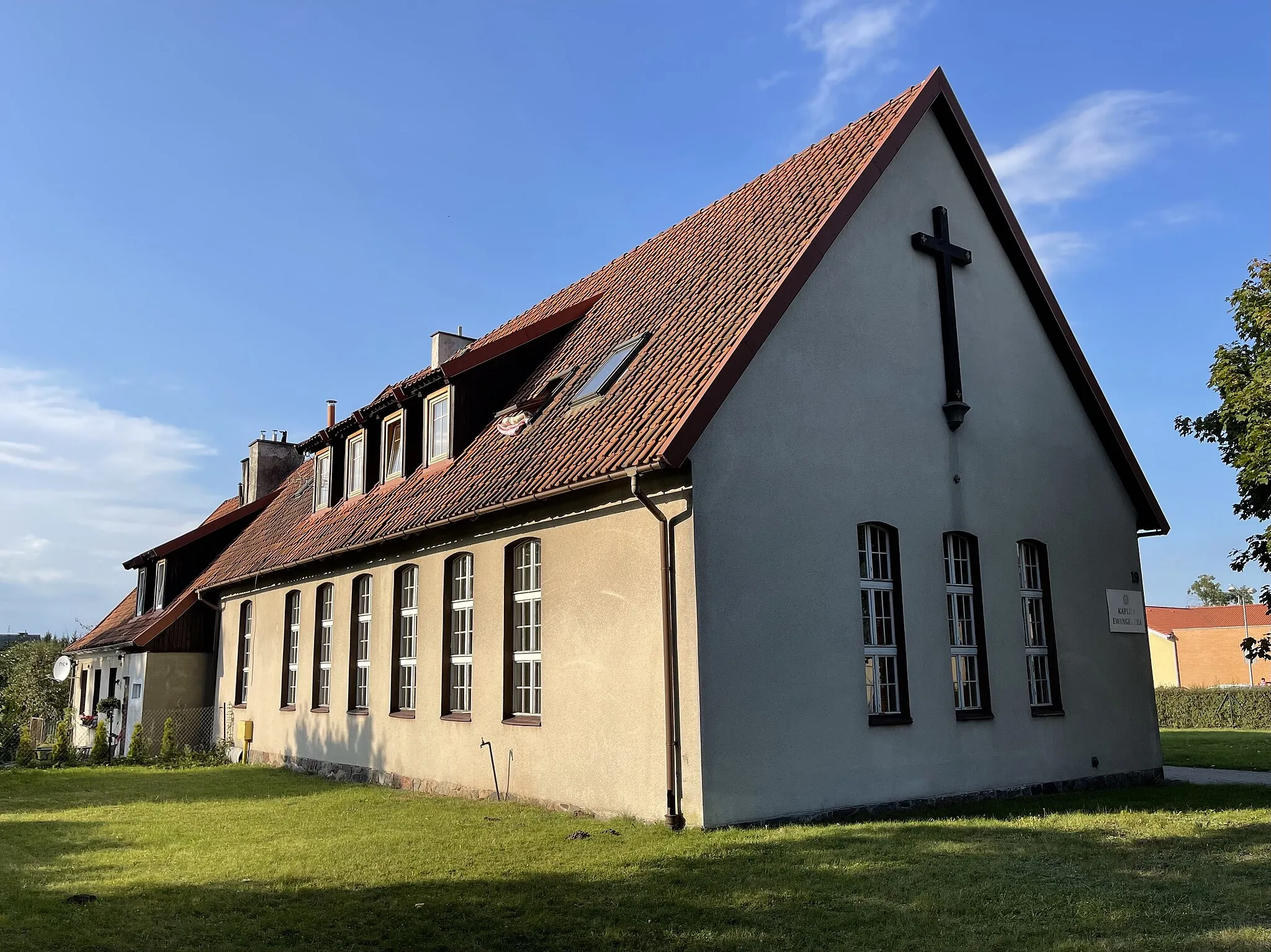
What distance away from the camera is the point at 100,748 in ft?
73.2

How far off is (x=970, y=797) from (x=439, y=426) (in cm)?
990

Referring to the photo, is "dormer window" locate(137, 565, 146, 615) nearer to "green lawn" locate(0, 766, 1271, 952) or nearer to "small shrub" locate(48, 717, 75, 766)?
"small shrub" locate(48, 717, 75, 766)

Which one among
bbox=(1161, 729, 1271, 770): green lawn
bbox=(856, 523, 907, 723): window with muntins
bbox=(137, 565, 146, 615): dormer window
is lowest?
bbox=(1161, 729, 1271, 770): green lawn

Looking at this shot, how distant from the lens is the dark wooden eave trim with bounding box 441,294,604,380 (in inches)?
639

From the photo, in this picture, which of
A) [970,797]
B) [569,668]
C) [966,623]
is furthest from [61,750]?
[966,623]

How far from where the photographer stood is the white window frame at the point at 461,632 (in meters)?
14.3

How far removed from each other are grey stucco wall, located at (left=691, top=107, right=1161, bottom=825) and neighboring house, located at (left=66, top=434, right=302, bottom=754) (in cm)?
1759

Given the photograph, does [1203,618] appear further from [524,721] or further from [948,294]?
[524,721]

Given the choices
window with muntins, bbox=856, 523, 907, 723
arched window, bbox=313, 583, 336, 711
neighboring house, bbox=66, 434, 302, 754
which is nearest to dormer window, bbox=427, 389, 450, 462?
arched window, bbox=313, 583, 336, 711

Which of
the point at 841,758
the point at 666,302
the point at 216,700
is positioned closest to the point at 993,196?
the point at 666,302

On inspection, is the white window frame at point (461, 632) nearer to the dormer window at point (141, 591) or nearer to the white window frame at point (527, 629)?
the white window frame at point (527, 629)

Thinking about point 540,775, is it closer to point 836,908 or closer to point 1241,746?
point 836,908

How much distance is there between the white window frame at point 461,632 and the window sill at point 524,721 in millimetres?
1337

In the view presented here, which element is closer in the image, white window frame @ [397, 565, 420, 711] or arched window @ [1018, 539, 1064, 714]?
arched window @ [1018, 539, 1064, 714]
